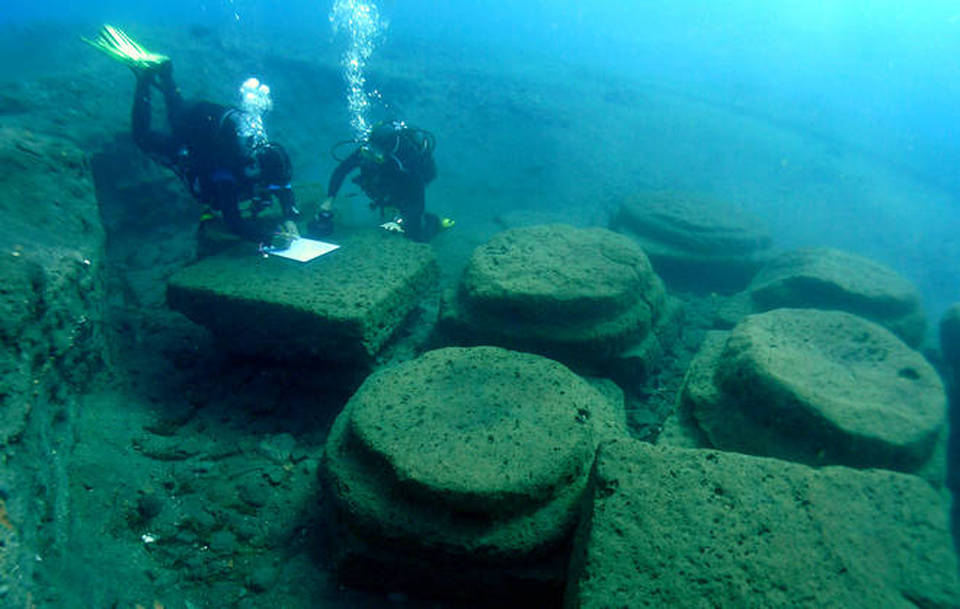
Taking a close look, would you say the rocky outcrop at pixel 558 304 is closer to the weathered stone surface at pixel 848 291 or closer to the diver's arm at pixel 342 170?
the weathered stone surface at pixel 848 291

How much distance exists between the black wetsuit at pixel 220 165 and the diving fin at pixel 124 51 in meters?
1.59

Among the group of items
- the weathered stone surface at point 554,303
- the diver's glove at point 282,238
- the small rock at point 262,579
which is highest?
the weathered stone surface at point 554,303

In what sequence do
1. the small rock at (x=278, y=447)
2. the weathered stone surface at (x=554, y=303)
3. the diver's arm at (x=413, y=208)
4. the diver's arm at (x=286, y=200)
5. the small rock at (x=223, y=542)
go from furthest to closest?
the diver's arm at (x=413, y=208) < the diver's arm at (x=286, y=200) < the weathered stone surface at (x=554, y=303) < the small rock at (x=278, y=447) < the small rock at (x=223, y=542)

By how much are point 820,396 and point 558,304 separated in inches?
67.3

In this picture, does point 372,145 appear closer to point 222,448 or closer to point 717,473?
point 222,448

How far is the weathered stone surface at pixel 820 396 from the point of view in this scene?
2746mm

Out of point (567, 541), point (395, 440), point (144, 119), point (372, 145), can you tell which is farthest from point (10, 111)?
point (567, 541)

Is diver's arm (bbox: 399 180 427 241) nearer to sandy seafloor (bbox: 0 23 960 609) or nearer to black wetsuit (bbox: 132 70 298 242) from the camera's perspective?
sandy seafloor (bbox: 0 23 960 609)

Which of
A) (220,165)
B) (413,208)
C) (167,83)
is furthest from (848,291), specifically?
(167,83)

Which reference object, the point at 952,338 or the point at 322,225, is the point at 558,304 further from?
the point at 952,338

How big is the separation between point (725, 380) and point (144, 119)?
735cm

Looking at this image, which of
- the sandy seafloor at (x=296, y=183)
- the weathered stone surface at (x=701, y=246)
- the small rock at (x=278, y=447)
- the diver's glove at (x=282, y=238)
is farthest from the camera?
the weathered stone surface at (x=701, y=246)

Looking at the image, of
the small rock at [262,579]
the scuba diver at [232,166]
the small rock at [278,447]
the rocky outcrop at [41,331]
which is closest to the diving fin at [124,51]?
the scuba diver at [232,166]

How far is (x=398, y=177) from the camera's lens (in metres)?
6.36
